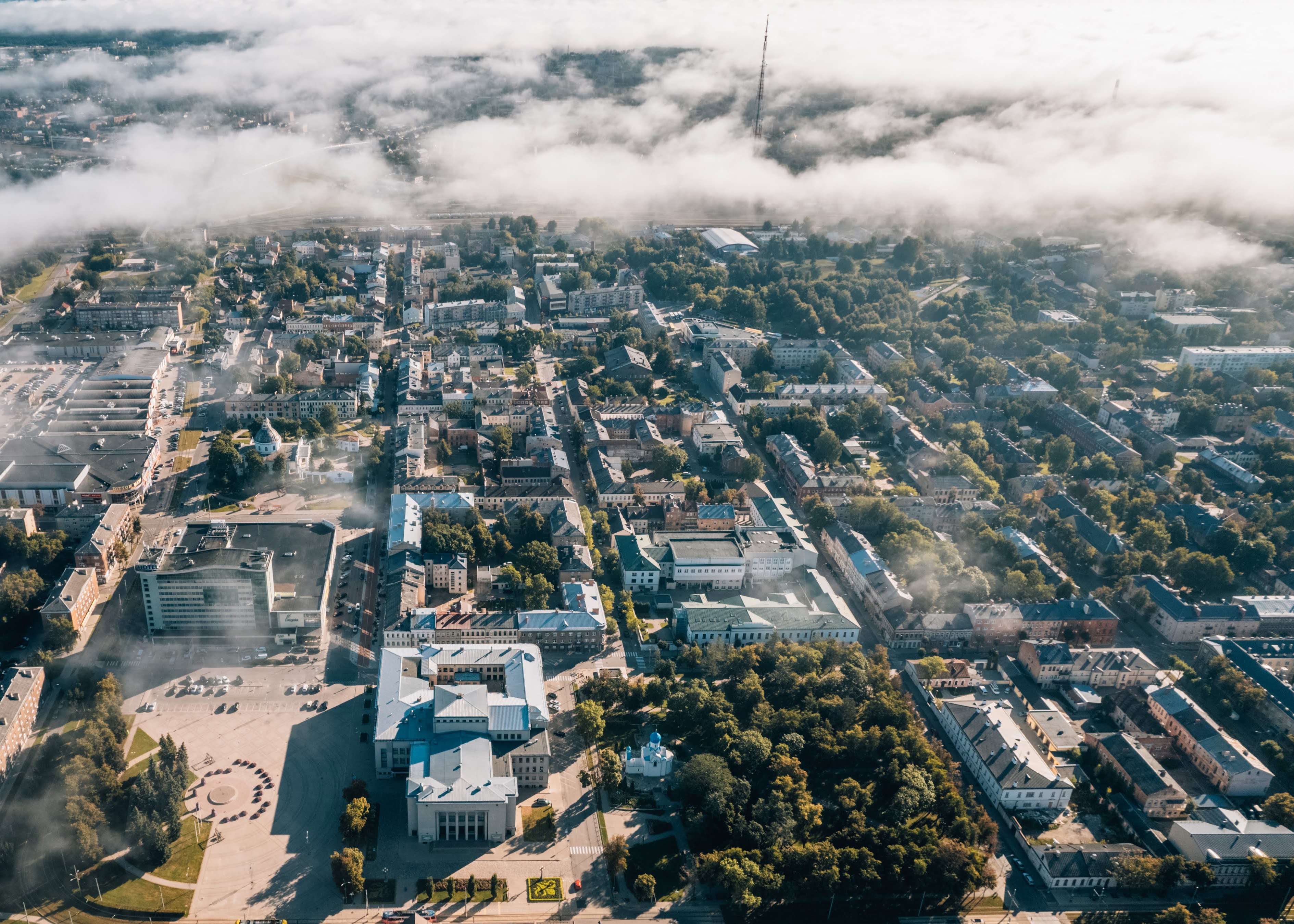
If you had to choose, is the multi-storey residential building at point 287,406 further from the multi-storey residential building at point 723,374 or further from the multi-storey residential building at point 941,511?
the multi-storey residential building at point 941,511

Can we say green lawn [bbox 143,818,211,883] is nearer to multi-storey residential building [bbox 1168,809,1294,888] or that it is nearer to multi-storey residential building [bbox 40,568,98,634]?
multi-storey residential building [bbox 40,568,98,634]

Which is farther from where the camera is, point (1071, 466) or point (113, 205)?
point (113, 205)

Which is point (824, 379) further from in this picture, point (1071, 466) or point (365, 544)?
point (365, 544)

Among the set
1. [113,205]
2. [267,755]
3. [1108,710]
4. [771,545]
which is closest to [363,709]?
[267,755]

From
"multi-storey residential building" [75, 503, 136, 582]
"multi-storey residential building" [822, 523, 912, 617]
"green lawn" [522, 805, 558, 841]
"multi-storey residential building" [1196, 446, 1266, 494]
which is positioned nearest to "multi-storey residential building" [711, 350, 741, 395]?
"multi-storey residential building" [822, 523, 912, 617]

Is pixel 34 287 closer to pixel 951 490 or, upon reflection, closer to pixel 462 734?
pixel 462 734

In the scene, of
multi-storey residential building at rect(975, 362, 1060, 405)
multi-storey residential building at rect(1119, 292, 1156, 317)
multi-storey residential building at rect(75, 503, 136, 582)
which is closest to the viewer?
multi-storey residential building at rect(75, 503, 136, 582)
